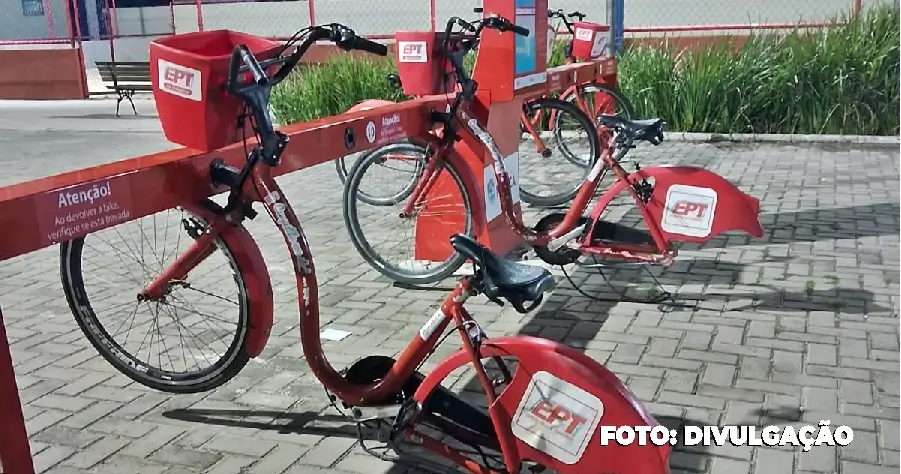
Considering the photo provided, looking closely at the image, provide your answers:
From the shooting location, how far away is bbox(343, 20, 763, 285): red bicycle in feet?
14.5

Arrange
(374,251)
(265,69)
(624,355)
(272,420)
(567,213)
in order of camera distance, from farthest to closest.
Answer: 1. (374,251)
2. (567,213)
3. (624,355)
4. (272,420)
5. (265,69)

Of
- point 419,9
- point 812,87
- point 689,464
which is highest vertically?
point 419,9

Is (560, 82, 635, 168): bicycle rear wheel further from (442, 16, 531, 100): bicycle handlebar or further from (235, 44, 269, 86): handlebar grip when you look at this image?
(235, 44, 269, 86): handlebar grip

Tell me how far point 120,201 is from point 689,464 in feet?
7.00

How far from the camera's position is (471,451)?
2820mm

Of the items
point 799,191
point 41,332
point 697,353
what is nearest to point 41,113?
point 41,332

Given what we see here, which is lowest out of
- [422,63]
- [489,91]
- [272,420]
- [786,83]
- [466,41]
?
[272,420]

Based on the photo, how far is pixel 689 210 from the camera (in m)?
4.45

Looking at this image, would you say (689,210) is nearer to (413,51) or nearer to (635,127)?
(635,127)

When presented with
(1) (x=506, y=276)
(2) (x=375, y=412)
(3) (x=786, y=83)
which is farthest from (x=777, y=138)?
(1) (x=506, y=276)

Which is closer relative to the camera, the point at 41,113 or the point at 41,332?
the point at 41,332

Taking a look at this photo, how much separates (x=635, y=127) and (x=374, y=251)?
5.49 feet

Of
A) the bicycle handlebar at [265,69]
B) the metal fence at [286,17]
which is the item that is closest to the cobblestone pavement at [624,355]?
the bicycle handlebar at [265,69]

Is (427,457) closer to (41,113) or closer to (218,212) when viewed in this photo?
(218,212)
